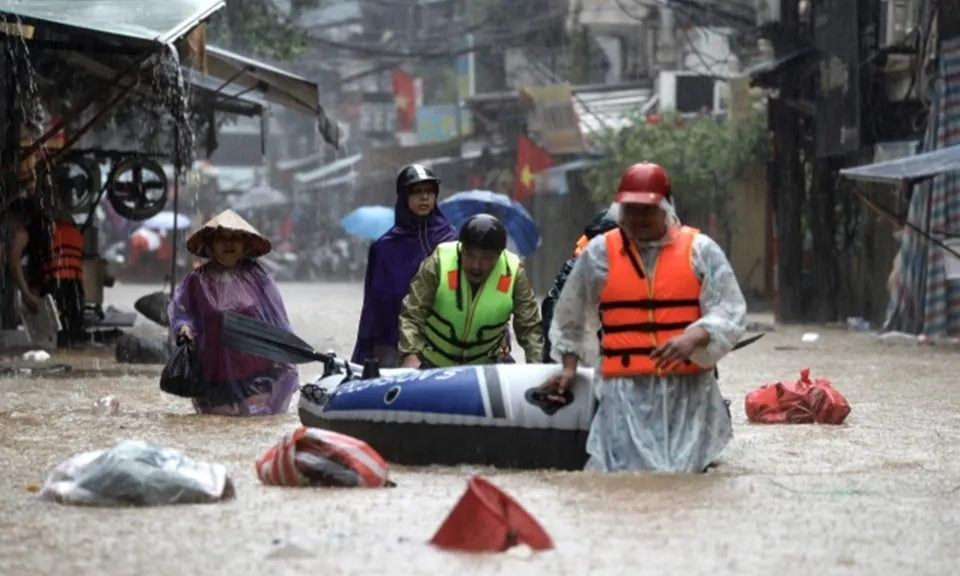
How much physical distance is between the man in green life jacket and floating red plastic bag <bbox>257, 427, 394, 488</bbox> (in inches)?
75.6

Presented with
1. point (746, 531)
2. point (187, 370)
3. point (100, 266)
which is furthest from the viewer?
point (100, 266)

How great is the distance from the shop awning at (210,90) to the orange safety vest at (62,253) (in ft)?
4.86

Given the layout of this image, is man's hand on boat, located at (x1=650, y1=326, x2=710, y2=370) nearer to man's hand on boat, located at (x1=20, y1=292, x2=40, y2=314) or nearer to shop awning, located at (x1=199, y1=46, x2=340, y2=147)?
shop awning, located at (x1=199, y1=46, x2=340, y2=147)

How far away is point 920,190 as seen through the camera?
868 inches

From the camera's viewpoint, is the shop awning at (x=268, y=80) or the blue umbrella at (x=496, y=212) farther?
the blue umbrella at (x=496, y=212)

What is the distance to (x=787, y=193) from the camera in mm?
28203

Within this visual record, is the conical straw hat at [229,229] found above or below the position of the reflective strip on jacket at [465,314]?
above

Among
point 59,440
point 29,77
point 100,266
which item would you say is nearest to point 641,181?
point 59,440

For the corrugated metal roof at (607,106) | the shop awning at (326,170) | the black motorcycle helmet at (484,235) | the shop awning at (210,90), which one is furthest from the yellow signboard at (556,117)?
the black motorcycle helmet at (484,235)

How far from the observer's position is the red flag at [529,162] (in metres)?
39.3

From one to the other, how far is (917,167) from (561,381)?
10138 mm

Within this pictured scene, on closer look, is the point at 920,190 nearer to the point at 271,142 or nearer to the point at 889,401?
the point at 889,401

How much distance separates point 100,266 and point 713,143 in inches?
568

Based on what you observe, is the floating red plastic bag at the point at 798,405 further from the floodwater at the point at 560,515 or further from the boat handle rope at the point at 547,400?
the boat handle rope at the point at 547,400
